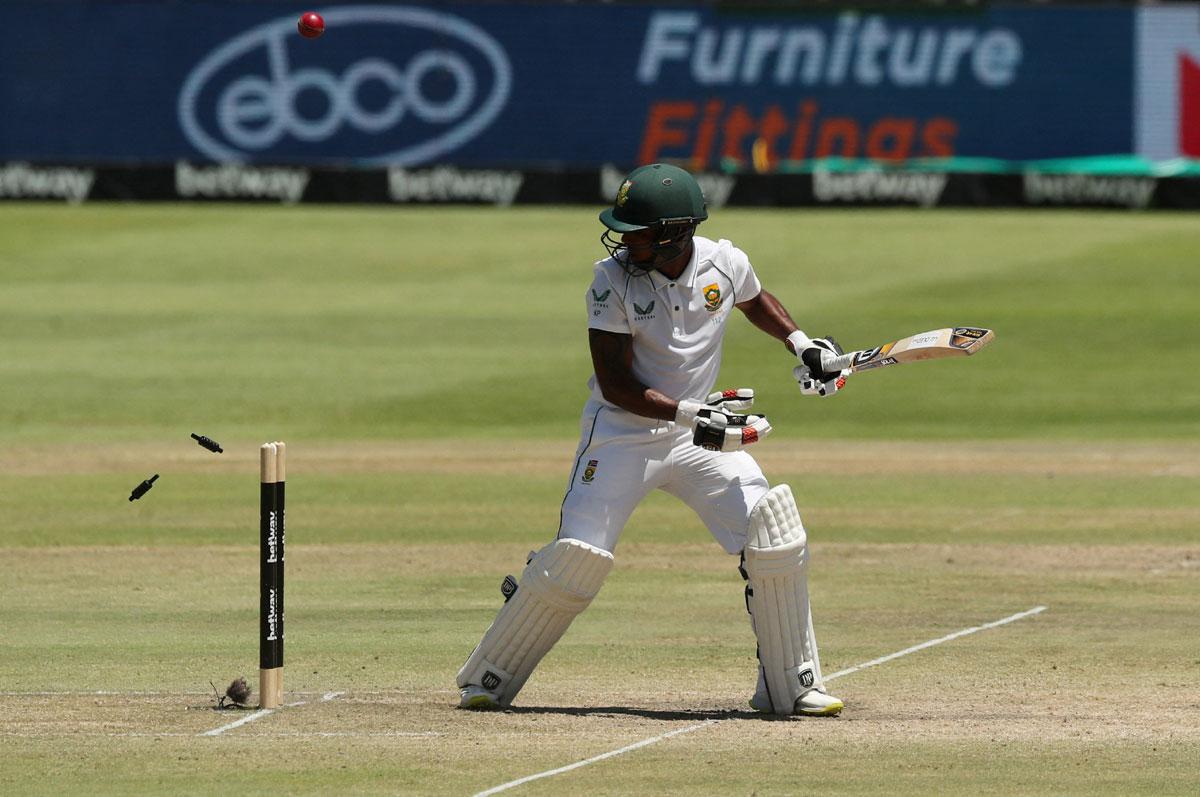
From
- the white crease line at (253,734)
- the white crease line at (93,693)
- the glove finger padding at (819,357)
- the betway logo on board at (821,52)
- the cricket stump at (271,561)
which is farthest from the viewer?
A: the betway logo on board at (821,52)

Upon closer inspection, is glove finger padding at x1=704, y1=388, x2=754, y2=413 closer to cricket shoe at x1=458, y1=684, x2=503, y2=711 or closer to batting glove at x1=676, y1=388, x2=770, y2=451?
batting glove at x1=676, y1=388, x2=770, y2=451

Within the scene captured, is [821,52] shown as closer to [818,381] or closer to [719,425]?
[818,381]

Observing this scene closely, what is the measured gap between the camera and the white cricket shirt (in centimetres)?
903

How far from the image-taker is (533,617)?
359 inches

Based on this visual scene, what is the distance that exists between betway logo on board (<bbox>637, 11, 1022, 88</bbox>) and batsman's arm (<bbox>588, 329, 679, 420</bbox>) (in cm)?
3021

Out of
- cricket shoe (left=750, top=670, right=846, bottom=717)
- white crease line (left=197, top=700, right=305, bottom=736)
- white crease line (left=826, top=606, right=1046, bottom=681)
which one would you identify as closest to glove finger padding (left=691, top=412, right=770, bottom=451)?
cricket shoe (left=750, top=670, right=846, bottom=717)

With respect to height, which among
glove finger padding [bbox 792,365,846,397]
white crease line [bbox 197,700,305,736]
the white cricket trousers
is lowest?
white crease line [bbox 197,700,305,736]

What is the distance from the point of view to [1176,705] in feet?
29.9

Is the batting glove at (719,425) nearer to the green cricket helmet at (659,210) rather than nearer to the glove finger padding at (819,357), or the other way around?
the glove finger padding at (819,357)

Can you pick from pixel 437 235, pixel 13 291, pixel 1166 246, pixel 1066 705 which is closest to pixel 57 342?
pixel 13 291

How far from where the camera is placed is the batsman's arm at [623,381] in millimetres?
8883

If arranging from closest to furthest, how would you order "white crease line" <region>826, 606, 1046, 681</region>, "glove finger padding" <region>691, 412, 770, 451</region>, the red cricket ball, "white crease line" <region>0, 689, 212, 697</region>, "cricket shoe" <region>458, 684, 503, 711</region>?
"glove finger padding" <region>691, 412, 770, 451</region>
"cricket shoe" <region>458, 684, 503, 711</region>
"white crease line" <region>0, 689, 212, 697</region>
"white crease line" <region>826, 606, 1046, 681</region>
the red cricket ball

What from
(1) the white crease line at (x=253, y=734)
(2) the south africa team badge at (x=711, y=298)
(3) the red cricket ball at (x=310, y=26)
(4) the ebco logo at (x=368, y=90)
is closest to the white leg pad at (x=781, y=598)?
(2) the south africa team badge at (x=711, y=298)

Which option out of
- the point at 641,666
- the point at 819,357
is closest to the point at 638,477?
the point at 819,357
